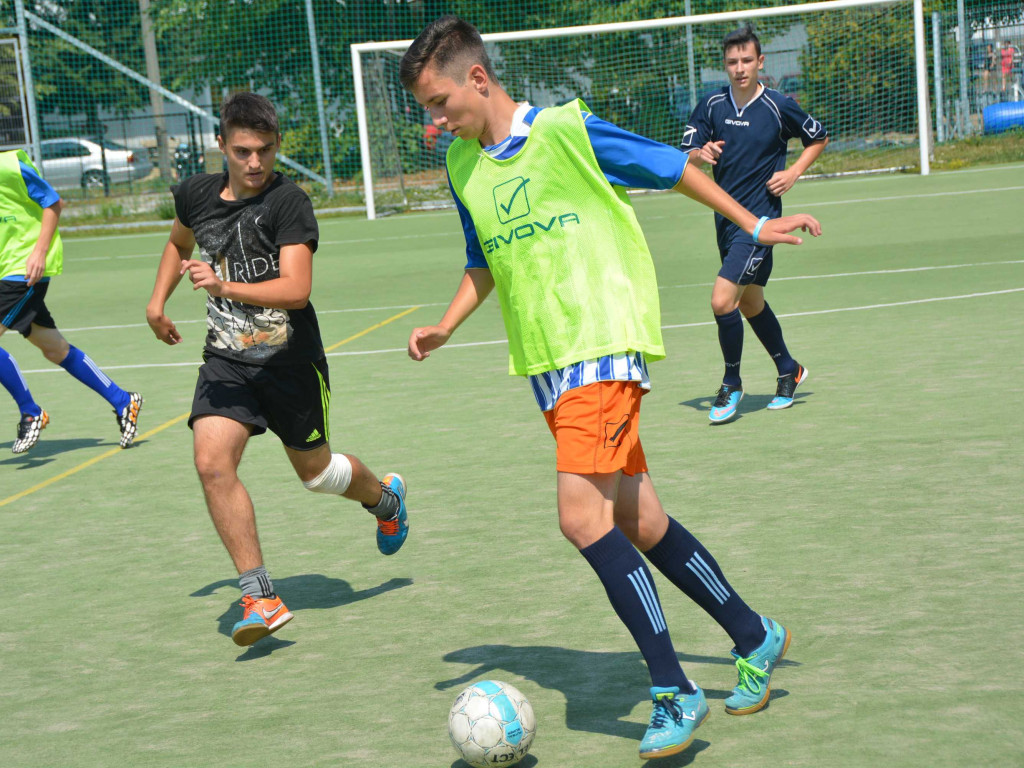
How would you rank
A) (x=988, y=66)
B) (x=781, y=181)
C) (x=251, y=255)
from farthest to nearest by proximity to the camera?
(x=988, y=66) < (x=781, y=181) < (x=251, y=255)

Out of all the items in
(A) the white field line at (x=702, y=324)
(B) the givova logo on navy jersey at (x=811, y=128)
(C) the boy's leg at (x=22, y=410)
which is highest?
(B) the givova logo on navy jersey at (x=811, y=128)

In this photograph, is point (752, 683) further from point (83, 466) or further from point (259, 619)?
point (83, 466)

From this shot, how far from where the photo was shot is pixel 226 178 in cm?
500

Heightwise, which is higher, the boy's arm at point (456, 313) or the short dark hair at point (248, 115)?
the short dark hair at point (248, 115)

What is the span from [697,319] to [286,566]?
6623mm

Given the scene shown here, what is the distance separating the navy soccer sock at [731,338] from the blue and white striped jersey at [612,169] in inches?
164

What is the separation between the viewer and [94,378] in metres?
8.27

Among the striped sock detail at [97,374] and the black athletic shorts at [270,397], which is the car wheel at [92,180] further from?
the black athletic shorts at [270,397]

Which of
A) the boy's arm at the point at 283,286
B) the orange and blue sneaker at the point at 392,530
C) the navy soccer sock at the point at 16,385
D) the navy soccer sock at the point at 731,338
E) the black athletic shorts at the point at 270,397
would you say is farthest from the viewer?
the navy soccer sock at the point at 16,385

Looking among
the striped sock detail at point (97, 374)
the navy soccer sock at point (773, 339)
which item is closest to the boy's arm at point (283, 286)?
the striped sock detail at point (97, 374)

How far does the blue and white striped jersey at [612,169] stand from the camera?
3619 mm

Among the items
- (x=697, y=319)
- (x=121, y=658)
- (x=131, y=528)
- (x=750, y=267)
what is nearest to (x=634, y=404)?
(x=121, y=658)

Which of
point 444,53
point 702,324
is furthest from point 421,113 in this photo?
point 444,53

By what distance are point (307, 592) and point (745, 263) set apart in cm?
360
